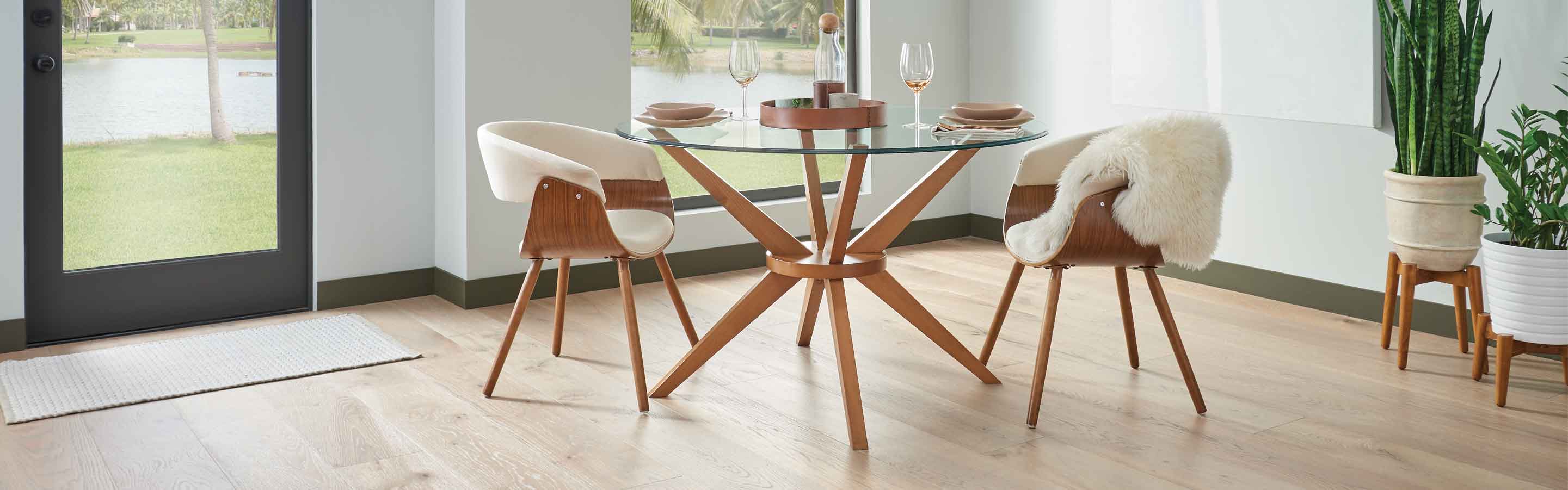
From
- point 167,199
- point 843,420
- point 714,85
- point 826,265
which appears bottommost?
point 843,420

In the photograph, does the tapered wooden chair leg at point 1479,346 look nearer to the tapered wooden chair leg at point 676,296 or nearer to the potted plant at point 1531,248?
the potted plant at point 1531,248

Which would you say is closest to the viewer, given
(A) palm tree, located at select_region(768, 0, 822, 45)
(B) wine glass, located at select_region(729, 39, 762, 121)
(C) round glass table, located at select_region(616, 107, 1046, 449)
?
(C) round glass table, located at select_region(616, 107, 1046, 449)

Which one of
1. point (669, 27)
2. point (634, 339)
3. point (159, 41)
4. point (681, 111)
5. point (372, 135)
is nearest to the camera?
point (634, 339)

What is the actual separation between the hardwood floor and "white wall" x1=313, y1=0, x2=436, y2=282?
460mm

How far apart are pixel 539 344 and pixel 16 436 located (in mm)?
1419

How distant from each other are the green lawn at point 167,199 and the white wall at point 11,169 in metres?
0.21

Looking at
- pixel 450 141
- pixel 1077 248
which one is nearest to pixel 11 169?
pixel 450 141

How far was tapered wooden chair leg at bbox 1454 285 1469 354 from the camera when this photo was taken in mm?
3701

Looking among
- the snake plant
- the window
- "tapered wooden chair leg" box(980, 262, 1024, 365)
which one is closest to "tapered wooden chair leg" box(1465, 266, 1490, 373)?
the snake plant

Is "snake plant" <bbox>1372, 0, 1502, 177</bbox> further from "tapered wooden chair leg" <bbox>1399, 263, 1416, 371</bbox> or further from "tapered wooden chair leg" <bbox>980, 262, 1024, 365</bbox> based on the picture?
"tapered wooden chair leg" <bbox>980, 262, 1024, 365</bbox>

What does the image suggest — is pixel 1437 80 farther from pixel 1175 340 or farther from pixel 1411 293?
pixel 1175 340

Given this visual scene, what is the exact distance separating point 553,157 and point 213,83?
1728 millimetres

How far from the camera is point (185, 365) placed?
12.1 feet

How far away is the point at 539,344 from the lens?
13.0 feet
